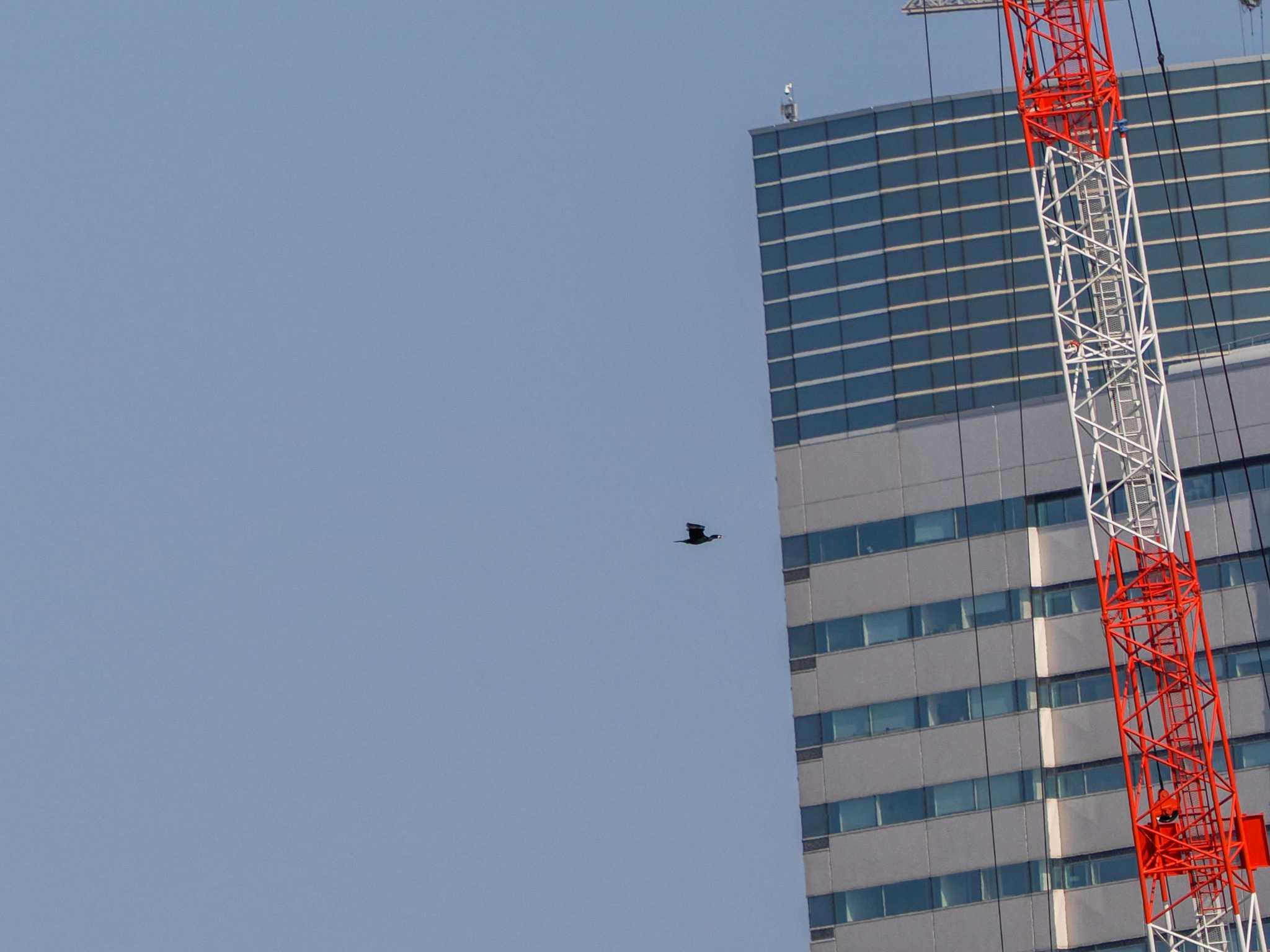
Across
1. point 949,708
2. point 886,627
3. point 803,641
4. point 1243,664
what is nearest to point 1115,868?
point 1243,664

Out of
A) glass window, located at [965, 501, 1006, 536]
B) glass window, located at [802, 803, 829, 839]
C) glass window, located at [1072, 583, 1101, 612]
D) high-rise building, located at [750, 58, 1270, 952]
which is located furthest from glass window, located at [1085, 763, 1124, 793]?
glass window, located at [802, 803, 829, 839]

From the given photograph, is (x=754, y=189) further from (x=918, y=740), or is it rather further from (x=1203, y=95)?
(x=918, y=740)

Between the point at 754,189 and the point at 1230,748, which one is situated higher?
the point at 754,189

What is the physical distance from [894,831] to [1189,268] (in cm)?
3855

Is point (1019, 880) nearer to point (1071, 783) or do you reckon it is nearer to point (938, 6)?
point (1071, 783)

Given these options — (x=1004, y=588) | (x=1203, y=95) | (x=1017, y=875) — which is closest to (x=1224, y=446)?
(x=1004, y=588)

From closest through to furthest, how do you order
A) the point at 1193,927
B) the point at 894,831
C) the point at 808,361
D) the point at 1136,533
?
1. the point at 1136,533
2. the point at 1193,927
3. the point at 894,831
4. the point at 808,361

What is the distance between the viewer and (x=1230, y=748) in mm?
122625

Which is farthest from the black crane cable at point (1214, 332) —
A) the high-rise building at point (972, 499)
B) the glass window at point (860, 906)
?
the glass window at point (860, 906)

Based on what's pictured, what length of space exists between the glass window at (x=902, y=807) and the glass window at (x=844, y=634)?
816cm

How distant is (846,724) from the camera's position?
13212 cm

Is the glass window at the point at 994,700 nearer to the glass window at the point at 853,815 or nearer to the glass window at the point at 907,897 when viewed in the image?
the glass window at the point at 853,815

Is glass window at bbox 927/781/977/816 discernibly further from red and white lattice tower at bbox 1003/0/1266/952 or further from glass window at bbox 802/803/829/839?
red and white lattice tower at bbox 1003/0/1266/952

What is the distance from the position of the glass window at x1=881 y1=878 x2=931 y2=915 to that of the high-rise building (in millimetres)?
127
